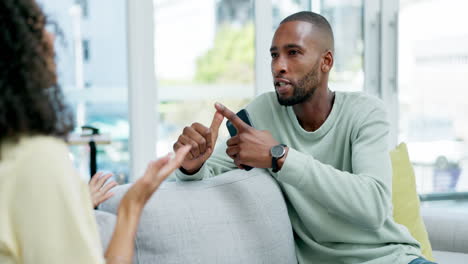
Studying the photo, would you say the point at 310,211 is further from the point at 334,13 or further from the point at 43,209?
the point at 334,13

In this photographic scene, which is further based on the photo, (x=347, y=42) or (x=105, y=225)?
(x=347, y=42)

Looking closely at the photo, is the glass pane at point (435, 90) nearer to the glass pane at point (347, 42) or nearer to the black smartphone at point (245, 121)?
the glass pane at point (347, 42)

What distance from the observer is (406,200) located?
196 centimetres

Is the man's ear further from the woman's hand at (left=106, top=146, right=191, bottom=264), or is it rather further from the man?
the woman's hand at (left=106, top=146, right=191, bottom=264)

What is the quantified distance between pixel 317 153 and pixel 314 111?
14 cm

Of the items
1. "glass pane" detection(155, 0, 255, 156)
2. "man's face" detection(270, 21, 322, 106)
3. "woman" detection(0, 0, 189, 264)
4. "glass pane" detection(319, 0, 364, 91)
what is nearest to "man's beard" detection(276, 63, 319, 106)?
"man's face" detection(270, 21, 322, 106)

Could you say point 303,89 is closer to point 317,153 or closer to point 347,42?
point 317,153

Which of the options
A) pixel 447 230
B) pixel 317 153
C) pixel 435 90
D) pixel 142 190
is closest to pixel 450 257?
pixel 447 230

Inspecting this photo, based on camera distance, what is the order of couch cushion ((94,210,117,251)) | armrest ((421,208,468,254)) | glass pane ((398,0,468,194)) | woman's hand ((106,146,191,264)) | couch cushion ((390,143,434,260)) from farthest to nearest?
glass pane ((398,0,468,194)), armrest ((421,208,468,254)), couch cushion ((390,143,434,260)), couch cushion ((94,210,117,251)), woman's hand ((106,146,191,264))

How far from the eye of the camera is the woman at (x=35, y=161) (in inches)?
27.1

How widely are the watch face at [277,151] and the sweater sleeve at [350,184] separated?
2 centimetres

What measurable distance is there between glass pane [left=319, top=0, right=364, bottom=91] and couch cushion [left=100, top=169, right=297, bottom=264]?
241 centimetres

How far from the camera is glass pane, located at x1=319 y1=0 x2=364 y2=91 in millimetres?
3842

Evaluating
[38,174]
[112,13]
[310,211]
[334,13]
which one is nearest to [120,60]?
[112,13]
